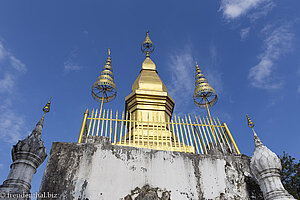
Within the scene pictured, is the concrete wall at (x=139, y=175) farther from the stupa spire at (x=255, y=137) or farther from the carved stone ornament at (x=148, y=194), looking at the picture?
the stupa spire at (x=255, y=137)

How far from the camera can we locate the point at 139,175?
16.8 feet

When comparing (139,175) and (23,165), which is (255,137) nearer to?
(139,175)

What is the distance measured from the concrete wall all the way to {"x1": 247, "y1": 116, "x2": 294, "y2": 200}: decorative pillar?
30 cm

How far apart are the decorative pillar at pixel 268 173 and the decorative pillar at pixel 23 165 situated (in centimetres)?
470

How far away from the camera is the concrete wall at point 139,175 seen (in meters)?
4.78

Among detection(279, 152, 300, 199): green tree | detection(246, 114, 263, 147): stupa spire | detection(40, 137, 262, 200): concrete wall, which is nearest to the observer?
detection(40, 137, 262, 200): concrete wall

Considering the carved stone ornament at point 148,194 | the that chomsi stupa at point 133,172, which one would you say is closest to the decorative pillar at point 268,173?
the that chomsi stupa at point 133,172

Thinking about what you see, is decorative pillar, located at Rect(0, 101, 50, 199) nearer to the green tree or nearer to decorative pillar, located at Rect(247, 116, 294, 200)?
decorative pillar, located at Rect(247, 116, 294, 200)

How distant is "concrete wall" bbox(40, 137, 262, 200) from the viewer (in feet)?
15.7

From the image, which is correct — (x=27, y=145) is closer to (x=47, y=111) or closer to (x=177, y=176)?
(x=47, y=111)

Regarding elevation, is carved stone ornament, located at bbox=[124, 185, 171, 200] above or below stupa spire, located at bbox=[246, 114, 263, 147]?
below

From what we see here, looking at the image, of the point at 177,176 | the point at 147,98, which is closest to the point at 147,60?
the point at 147,98

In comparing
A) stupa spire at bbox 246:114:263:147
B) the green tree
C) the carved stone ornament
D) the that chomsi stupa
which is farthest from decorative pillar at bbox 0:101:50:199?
the green tree

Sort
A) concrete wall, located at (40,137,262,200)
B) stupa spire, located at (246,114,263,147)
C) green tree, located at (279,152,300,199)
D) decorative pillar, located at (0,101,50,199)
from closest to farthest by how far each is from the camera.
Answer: decorative pillar, located at (0,101,50,199) < concrete wall, located at (40,137,262,200) < stupa spire, located at (246,114,263,147) < green tree, located at (279,152,300,199)
